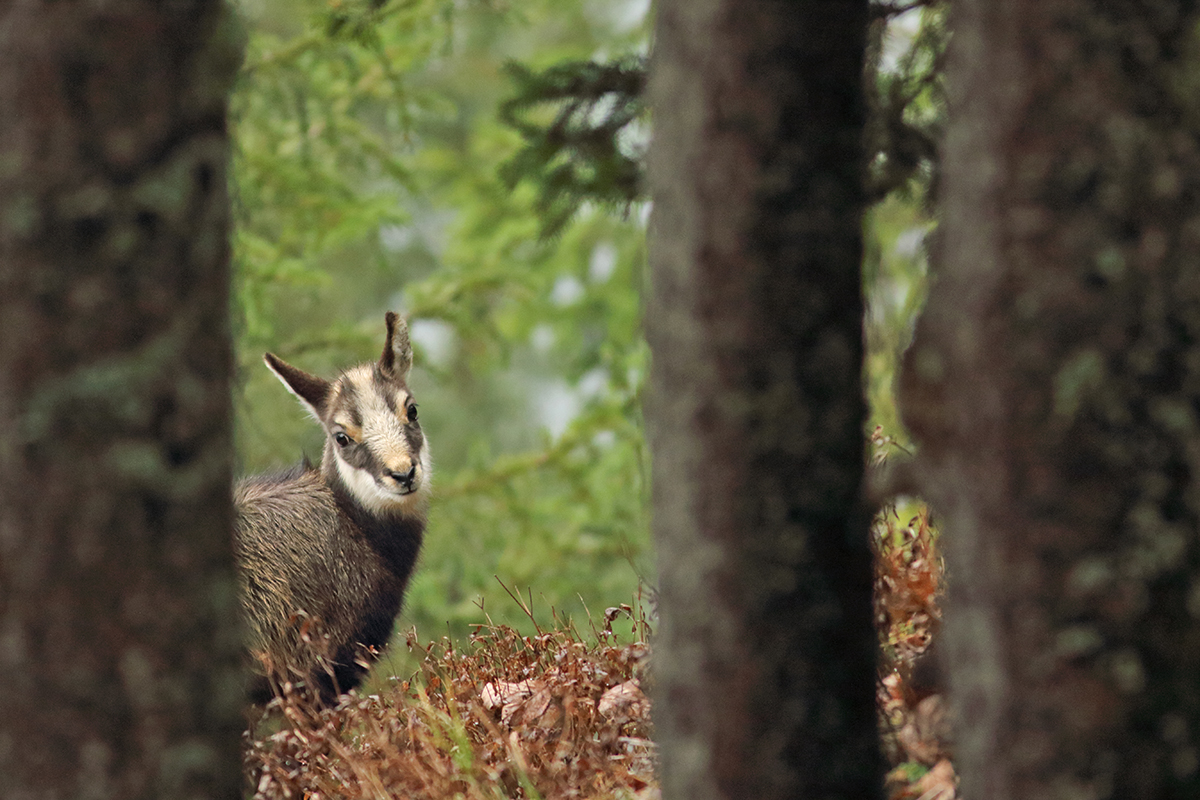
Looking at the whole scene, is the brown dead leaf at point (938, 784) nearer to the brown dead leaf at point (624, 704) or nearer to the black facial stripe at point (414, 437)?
the brown dead leaf at point (624, 704)

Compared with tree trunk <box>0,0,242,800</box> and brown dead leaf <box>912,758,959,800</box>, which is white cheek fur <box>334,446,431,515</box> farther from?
brown dead leaf <box>912,758,959,800</box>

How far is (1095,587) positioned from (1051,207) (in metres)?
0.85

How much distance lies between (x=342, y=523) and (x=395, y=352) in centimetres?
113

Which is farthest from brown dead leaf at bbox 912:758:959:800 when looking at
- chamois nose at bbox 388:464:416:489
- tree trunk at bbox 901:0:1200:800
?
chamois nose at bbox 388:464:416:489

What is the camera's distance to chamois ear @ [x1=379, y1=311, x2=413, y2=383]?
23.5ft

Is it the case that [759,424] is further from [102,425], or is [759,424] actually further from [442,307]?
[442,307]

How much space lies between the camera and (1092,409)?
101 inches

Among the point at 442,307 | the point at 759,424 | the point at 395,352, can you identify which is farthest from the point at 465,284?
the point at 759,424

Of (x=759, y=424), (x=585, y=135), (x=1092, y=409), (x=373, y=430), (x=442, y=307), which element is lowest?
(x=442, y=307)

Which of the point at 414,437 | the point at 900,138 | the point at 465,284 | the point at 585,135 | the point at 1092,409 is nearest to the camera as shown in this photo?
the point at 1092,409

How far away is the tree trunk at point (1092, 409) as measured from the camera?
2539 millimetres

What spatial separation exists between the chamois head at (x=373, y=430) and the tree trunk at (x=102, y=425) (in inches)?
154

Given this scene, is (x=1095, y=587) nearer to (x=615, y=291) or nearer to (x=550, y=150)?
(x=550, y=150)

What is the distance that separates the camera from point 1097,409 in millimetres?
2553
